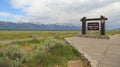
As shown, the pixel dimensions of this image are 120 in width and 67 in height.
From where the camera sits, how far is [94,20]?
85.4ft

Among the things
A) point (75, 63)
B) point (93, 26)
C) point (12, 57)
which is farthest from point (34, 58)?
point (93, 26)

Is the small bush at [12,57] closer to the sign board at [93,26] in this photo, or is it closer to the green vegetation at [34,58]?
the green vegetation at [34,58]

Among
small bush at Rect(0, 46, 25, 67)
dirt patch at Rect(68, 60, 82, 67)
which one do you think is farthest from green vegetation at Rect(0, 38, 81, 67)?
dirt patch at Rect(68, 60, 82, 67)

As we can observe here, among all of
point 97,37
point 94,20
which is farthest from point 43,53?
point 94,20

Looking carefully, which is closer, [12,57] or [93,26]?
[12,57]

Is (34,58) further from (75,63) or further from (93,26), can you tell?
(93,26)

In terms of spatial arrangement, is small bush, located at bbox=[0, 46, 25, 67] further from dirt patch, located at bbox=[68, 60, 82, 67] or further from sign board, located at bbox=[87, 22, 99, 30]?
sign board, located at bbox=[87, 22, 99, 30]

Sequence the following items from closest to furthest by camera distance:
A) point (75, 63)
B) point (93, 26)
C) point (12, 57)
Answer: point (12, 57), point (75, 63), point (93, 26)

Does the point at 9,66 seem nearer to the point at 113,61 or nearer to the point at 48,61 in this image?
the point at 48,61

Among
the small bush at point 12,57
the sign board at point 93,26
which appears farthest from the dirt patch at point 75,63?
the sign board at point 93,26

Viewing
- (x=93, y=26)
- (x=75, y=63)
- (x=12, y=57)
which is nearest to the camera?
(x=12, y=57)

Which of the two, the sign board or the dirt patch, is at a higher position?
the sign board

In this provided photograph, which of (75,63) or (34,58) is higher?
(34,58)

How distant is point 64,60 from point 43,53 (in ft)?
3.28
